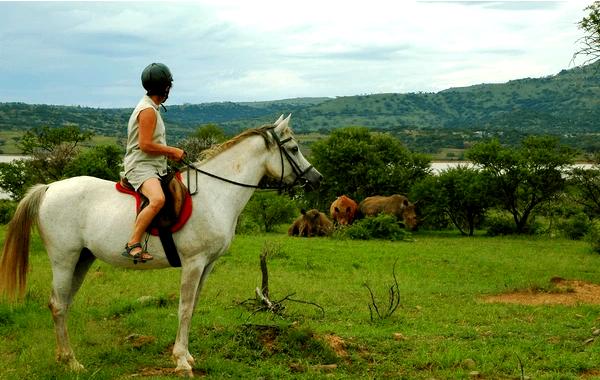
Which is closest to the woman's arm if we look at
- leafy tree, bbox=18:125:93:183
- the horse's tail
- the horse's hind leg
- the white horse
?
the white horse

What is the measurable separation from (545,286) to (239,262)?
9119mm

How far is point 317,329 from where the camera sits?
34.5 ft

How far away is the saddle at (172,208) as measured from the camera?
7.79 meters

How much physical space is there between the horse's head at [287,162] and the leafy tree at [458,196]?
27098mm

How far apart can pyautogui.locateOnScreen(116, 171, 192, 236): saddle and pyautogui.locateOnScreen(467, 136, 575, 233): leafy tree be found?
28637 mm

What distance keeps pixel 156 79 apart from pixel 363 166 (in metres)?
32.2

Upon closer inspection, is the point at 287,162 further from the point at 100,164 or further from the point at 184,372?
the point at 100,164

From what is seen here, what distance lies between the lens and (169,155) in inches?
314

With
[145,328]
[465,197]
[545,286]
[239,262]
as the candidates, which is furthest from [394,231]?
[145,328]

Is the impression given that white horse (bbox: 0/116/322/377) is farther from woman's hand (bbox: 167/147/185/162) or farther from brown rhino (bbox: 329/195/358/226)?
brown rhino (bbox: 329/195/358/226)

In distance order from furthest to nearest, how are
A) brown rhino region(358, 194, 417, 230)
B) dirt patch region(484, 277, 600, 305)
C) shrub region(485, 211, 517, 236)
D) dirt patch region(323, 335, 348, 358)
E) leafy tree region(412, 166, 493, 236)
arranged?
1. brown rhino region(358, 194, 417, 230)
2. shrub region(485, 211, 517, 236)
3. leafy tree region(412, 166, 493, 236)
4. dirt patch region(484, 277, 600, 305)
5. dirt patch region(323, 335, 348, 358)

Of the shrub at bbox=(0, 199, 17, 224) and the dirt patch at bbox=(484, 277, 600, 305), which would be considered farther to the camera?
the shrub at bbox=(0, 199, 17, 224)

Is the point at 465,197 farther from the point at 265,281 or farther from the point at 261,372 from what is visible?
the point at 261,372

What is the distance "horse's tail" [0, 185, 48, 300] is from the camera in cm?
822
